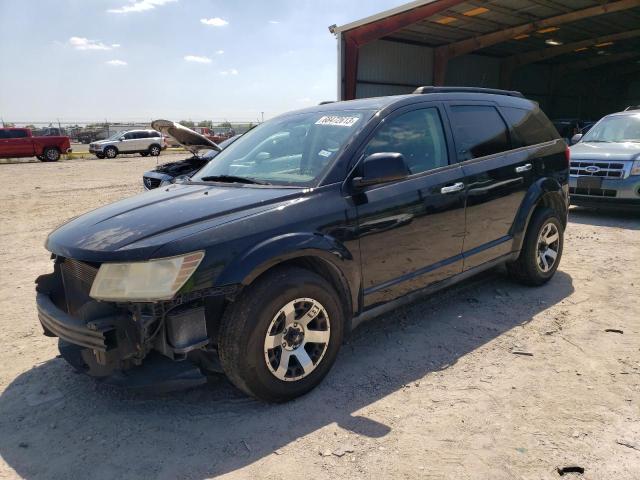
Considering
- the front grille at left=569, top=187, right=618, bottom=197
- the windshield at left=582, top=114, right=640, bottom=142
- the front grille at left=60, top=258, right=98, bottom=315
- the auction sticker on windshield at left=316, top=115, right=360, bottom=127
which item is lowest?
the front grille at left=60, top=258, right=98, bottom=315

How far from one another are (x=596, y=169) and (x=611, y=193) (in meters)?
0.46

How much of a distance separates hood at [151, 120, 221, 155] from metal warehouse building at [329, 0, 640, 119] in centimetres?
999

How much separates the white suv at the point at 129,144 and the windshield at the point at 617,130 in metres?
23.9

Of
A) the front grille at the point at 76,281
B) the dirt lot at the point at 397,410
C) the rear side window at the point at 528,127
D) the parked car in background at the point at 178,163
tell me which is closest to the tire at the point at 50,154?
the parked car in background at the point at 178,163

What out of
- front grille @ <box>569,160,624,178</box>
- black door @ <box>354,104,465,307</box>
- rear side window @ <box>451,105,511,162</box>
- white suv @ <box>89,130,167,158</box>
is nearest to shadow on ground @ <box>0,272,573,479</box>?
black door @ <box>354,104,465,307</box>

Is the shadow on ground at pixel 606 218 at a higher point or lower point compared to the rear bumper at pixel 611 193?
lower

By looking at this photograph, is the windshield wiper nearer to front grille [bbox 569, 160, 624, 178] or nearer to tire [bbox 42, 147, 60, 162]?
front grille [bbox 569, 160, 624, 178]

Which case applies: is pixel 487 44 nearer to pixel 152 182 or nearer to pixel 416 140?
pixel 152 182

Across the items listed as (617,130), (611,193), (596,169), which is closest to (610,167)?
(596,169)

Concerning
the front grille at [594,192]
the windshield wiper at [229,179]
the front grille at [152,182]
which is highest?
the windshield wiper at [229,179]

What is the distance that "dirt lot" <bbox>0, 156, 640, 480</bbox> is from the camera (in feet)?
8.05

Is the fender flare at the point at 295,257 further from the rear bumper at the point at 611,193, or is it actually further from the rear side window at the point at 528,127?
the rear bumper at the point at 611,193

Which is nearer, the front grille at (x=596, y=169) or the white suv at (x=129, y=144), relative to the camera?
the front grille at (x=596, y=169)

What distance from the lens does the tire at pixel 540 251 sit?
15.3ft
